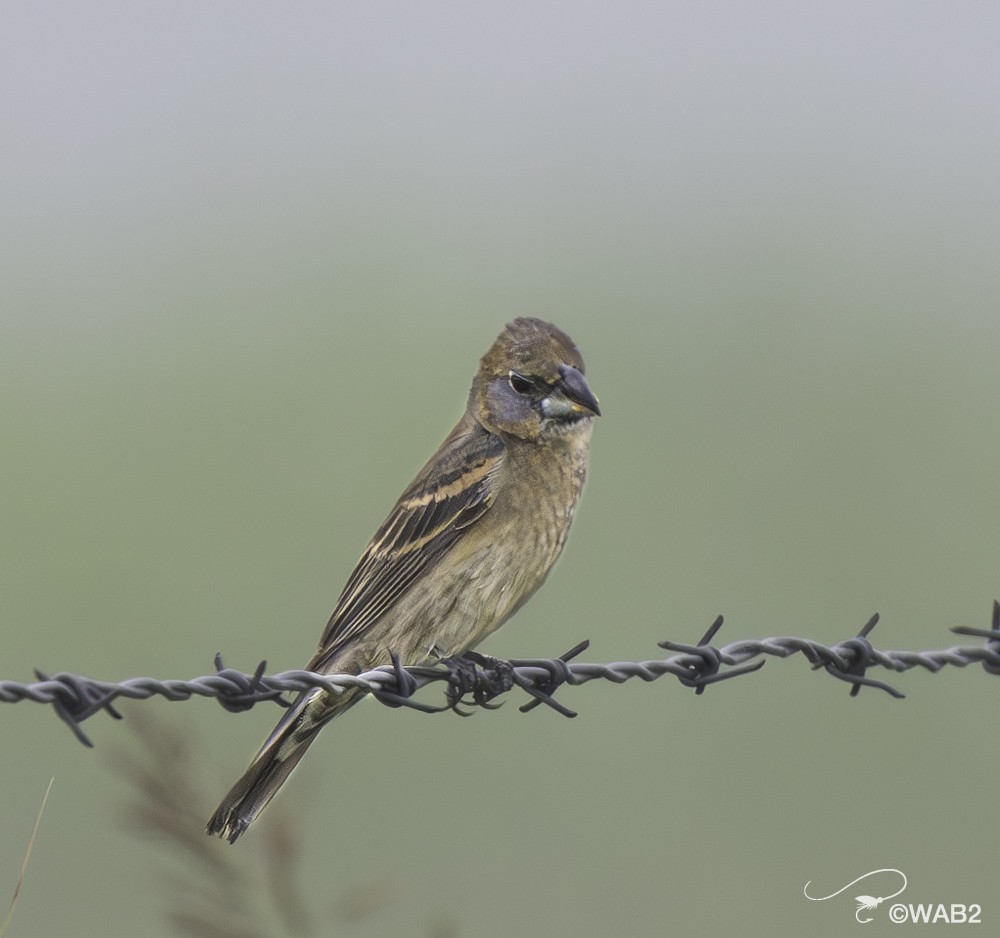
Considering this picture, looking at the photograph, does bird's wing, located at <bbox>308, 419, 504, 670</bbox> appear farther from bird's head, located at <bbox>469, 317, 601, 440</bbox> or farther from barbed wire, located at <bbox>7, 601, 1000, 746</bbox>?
barbed wire, located at <bbox>7, 601, 1000, 746</bbox>

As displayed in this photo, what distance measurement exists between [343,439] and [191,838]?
997 cm

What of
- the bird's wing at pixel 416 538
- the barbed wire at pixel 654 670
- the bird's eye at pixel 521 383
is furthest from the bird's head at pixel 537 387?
the barbed wire at pixel 654 670

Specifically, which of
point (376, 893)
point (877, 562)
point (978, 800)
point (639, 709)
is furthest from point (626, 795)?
point (376, 893)

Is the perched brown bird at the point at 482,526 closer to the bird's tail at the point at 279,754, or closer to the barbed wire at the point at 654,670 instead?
the bird's tail at the point at 279,754

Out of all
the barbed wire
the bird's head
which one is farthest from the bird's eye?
the barbed wire

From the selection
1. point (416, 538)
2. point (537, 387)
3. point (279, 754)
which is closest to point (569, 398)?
point (537, 387)

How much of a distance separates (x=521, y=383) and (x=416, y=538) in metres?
0.79

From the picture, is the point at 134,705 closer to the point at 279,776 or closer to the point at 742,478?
the point at 279,776

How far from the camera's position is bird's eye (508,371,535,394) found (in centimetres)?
663

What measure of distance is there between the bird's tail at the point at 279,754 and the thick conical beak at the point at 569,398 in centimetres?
149

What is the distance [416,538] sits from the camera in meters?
6.43

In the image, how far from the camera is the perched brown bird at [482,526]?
633 cm

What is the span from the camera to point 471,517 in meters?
6.40

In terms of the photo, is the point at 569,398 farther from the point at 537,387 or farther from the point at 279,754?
the point at 279,754
